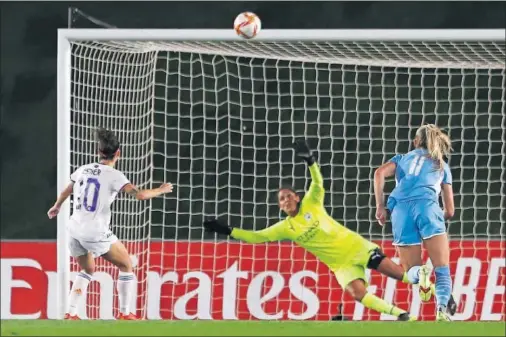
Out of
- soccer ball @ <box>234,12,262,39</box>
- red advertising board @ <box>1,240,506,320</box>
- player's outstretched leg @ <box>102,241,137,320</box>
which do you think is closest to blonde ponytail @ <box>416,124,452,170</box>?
soccer ball @ <box>234,12,262,39</box>

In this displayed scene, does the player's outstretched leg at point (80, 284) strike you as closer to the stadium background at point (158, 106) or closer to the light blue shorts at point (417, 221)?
the light blue shorts at point (417, 221)

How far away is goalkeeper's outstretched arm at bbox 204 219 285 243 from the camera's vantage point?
30.6 ft

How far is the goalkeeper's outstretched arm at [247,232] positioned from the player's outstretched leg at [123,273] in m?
0.51

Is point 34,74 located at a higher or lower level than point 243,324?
higher

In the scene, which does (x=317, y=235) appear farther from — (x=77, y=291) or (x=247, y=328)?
(x=247, y=328)

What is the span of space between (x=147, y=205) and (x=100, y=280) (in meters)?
1.18

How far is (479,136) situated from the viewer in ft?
40.7

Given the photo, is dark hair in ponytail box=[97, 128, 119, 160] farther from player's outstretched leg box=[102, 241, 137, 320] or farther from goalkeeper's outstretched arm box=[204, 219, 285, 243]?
goalkeeper's outstretched arm box=[204, 219, 285, 243]

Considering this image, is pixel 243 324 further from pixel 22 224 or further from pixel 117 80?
pixel 22 224

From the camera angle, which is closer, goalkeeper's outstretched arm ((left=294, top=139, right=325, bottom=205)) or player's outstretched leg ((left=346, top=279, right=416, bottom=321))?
goalkeeper's outstretched arm ((left=294, top=139, right=325, bottom=205))

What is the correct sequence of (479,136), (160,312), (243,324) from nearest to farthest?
1. (243,324)
2. (160,312)
3. (479,136)

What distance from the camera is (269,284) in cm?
1157

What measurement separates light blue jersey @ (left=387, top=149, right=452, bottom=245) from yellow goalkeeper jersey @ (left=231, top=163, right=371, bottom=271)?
0.98 m

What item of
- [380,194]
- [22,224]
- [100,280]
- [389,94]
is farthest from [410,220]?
[22,224]
